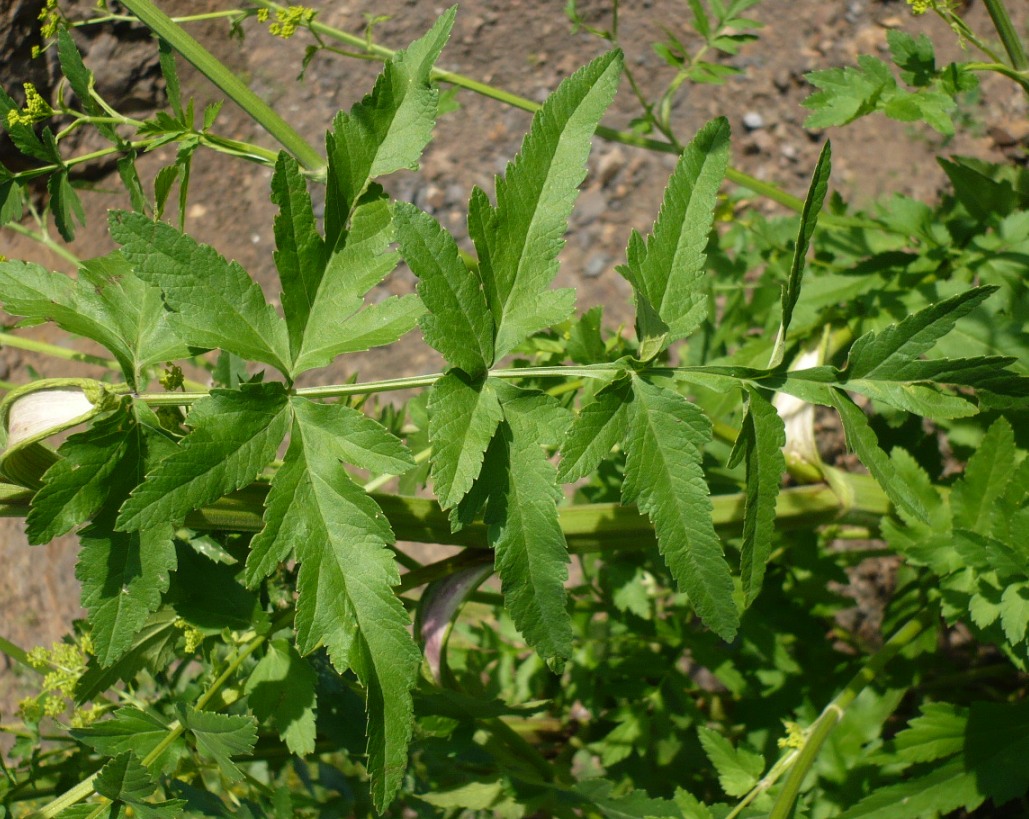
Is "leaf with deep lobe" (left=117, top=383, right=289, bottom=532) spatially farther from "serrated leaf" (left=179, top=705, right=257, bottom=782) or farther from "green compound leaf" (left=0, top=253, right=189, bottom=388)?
"serrated leaf" (left=179, top=705, right=257, bottom=782)

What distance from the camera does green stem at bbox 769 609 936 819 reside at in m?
1.73

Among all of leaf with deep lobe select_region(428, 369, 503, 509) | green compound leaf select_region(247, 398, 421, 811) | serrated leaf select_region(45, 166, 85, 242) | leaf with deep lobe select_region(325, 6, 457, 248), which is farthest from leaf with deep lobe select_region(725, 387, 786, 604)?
serrated leaf select_region(45, 166, 85, 242)

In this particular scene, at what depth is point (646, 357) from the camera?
130 cm

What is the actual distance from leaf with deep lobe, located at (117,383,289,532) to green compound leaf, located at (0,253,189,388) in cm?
19

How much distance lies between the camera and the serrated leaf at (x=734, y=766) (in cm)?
201

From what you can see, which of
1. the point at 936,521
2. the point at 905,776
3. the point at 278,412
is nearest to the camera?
the point at 278,412

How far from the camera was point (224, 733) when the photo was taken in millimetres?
1504

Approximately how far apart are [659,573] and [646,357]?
4.60 feet

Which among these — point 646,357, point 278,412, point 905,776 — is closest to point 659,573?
point 905,776

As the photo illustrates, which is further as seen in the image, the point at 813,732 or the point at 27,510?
the point at 813,732

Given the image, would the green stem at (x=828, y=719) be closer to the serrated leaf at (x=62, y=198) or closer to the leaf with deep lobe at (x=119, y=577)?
the leaf with deep lobe at (x=119, y=577)

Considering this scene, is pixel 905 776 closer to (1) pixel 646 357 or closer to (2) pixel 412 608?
(2) pixel 412 608

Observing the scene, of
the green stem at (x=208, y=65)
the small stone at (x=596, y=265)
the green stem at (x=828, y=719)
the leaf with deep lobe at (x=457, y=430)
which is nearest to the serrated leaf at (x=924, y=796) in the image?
the green stem at (x=828, y=719)

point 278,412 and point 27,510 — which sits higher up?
point 278,412
